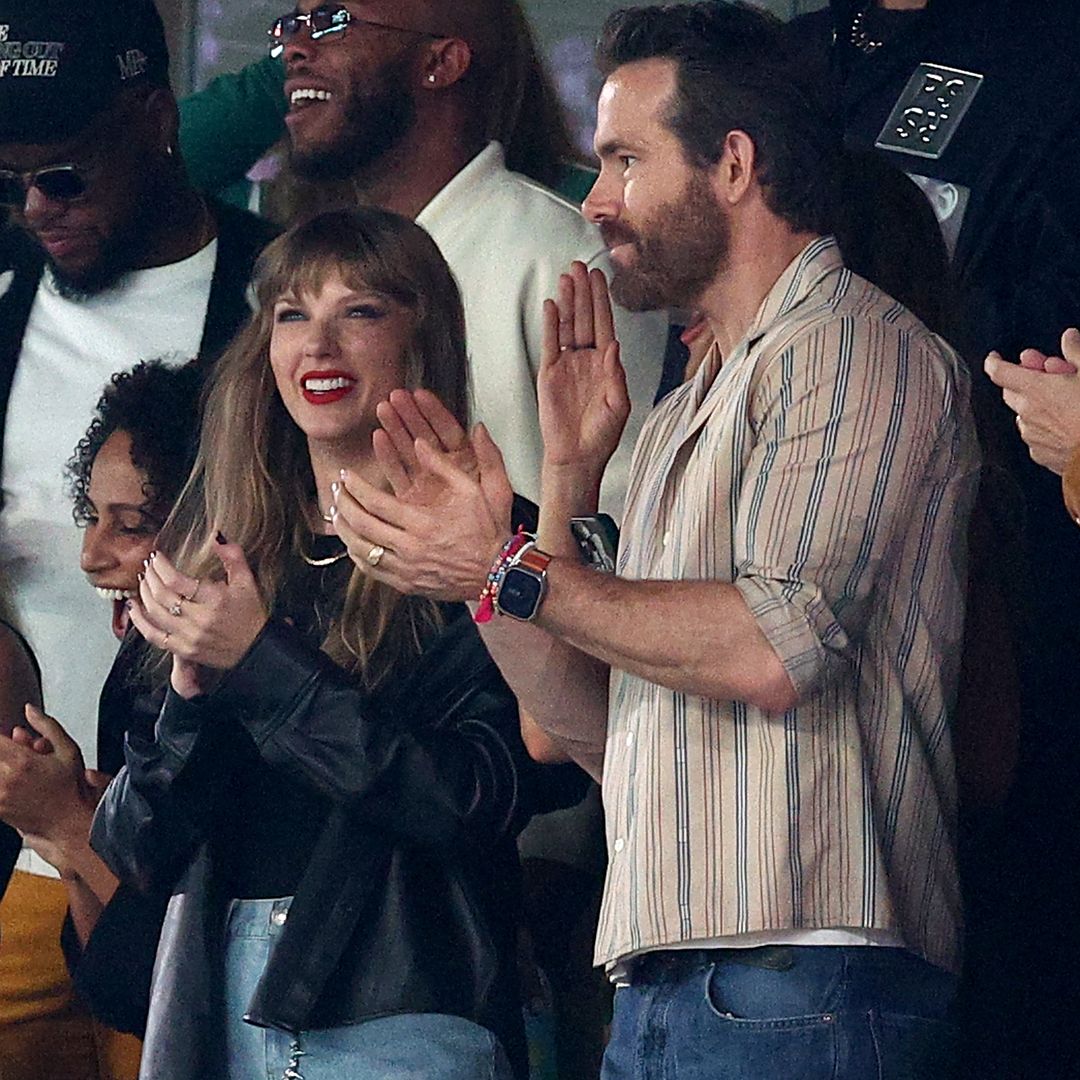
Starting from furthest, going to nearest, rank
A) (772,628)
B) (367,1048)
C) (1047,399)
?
(367,1048) → (1047,399) → (772,628)

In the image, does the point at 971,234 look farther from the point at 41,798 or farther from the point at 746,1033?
the point at 41,798

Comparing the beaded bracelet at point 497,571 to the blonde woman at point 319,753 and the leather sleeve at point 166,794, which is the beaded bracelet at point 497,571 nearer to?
the blonde woman at point 319,753

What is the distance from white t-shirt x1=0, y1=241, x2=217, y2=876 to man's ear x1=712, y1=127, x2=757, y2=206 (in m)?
0.97

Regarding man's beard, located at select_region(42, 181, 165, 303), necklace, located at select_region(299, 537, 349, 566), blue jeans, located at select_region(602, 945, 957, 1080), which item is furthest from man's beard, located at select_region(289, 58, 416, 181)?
blue jeans, located at select_region(602, 945, 957, 1080)

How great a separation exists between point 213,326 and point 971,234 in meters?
1.03

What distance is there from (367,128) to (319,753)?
83 cm

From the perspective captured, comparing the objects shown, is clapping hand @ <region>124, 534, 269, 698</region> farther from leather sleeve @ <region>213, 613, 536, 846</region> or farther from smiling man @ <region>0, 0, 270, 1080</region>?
smiling man @ <region>0, 0, 270, 1080</region>

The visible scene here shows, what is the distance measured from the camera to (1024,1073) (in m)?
2.41

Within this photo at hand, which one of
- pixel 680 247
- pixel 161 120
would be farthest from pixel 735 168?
pixel 161 120

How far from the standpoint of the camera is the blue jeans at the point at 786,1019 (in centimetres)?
181

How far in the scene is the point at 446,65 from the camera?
2.68m

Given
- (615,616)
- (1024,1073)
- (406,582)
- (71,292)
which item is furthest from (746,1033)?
(71,292)

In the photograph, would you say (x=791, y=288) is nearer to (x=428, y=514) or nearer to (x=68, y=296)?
(x=428, y=514)

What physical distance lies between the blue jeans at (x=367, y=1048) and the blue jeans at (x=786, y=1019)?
0.60 meters
